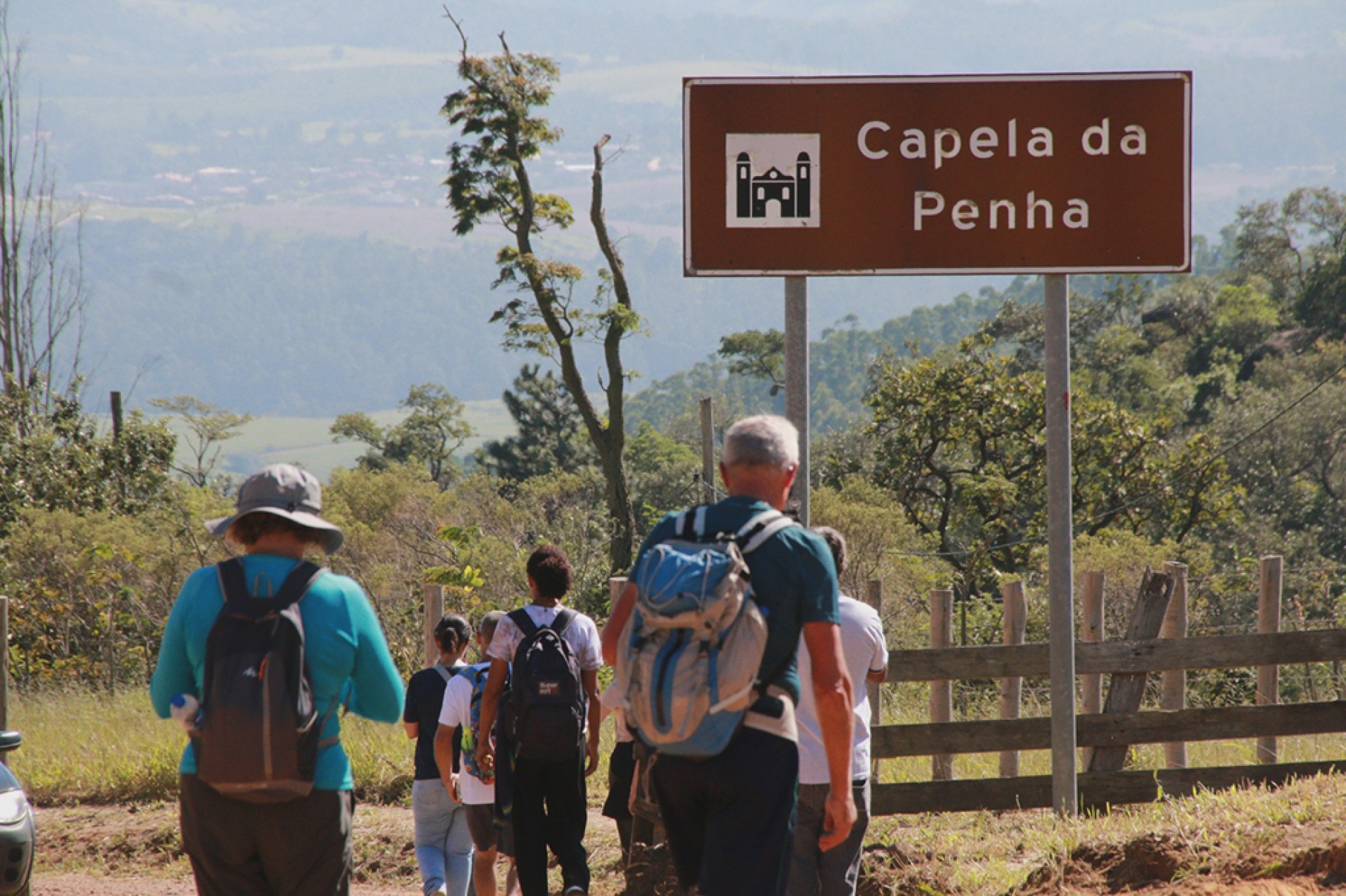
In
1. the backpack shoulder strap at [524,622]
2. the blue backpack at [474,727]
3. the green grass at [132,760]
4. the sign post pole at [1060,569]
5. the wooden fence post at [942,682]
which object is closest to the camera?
the backpack shoulder strap at [524,622]

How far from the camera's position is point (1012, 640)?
7.77 m

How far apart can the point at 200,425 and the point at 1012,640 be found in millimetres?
30718

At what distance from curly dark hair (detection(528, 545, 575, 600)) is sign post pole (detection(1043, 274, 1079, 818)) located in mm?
2439

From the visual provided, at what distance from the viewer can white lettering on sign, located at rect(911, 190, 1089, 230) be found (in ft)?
20.3

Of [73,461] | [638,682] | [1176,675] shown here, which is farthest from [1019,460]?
[638,682]

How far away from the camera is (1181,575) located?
25.5 feet

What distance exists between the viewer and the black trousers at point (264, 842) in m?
3.35

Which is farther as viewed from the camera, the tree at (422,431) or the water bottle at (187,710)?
the tree at (422,431)

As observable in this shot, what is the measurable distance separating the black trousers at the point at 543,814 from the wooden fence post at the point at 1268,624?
444 cm

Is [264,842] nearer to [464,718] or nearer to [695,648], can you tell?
[695,648]

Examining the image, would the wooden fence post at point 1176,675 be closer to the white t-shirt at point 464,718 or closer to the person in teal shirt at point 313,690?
the white t-shirt at point 464,718

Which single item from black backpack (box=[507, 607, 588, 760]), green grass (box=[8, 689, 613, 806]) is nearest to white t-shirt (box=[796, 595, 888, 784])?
black backpack (box=[507, 607, 588, 760])

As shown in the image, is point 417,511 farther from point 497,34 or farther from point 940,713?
point 940,713

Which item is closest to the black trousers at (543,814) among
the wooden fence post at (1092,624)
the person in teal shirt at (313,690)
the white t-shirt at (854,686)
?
the white t-shirt at (854,686)
